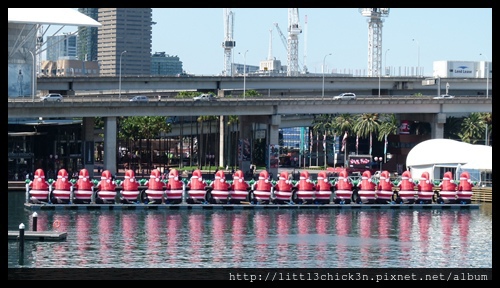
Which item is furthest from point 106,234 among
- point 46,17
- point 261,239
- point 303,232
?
point 46,17

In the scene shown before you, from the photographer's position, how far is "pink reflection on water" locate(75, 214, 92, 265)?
210 ft

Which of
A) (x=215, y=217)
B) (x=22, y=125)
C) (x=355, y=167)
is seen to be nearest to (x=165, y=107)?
(x=22, y=125)

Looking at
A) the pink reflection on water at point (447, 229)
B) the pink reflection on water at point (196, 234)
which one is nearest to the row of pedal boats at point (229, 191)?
the pink reflection on water at point (447, 229)

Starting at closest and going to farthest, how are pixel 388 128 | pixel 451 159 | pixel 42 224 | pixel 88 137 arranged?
pixel 42 224
pixel 451 159
pixel 88 137
pixel 388 128

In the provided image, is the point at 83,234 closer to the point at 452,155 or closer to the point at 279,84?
the point at 452,155

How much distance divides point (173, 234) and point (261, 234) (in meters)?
5.62

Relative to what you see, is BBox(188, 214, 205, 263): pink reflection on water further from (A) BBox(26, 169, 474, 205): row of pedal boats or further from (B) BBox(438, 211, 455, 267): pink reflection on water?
(B) BBox(438, 211, 455, 267): pink reflection on water

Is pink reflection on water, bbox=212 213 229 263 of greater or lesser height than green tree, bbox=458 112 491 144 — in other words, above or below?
below

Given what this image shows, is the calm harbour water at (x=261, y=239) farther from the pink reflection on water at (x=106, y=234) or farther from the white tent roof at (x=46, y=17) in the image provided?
the white tent roof at (x=46, y=17)

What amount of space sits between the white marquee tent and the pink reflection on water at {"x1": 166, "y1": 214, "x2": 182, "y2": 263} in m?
35.8

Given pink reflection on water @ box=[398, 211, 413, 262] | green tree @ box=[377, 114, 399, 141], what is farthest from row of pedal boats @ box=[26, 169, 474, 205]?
green tree @ box=[377, 114, 399, 141]

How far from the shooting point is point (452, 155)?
11206 centimetres

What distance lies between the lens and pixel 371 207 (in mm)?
91688

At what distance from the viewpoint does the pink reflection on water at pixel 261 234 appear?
2569 inches
